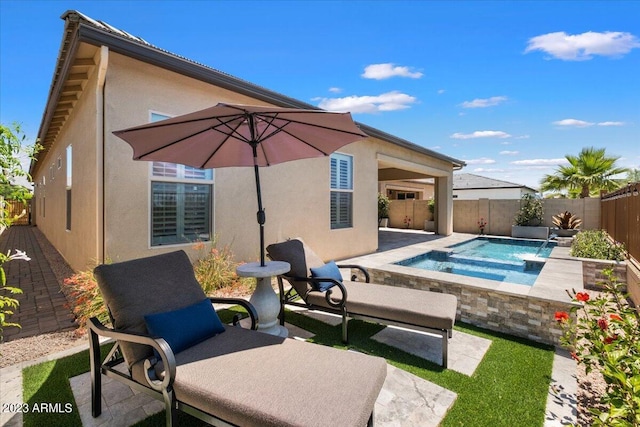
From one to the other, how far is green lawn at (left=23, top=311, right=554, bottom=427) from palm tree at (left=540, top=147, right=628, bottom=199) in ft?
56.6

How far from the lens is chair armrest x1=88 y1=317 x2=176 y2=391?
2.06 metres

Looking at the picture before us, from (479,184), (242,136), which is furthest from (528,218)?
(242,136)

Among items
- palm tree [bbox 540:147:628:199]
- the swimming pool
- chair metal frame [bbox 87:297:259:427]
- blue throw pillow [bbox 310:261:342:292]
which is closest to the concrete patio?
chair metal frame [bbox 87:297:259:427]

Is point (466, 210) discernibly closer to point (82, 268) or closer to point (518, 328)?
point (518, 328)

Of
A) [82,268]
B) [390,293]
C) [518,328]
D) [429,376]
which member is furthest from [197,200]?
[518,328]

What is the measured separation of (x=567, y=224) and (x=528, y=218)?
1.69 meters

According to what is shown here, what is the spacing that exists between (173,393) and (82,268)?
17.5ft

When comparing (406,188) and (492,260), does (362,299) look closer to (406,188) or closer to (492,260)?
(492,260)

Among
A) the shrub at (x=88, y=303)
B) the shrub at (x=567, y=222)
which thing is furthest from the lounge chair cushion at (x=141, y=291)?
the shrub at (x=567, y=222)

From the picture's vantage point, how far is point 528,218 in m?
14.7

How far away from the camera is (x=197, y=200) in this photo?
602cm

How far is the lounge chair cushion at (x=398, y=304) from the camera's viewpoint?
3340 millimetres

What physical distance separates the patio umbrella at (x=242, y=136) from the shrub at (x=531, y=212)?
14292 millimetres

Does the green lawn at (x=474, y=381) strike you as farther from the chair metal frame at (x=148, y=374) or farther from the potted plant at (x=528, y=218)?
the potted plant at (x=528, y=218)
